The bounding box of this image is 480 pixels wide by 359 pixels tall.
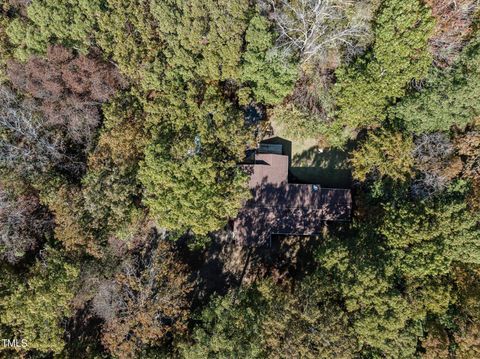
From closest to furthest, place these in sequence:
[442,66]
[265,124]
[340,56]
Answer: [442,66], [340,56], [265,124]

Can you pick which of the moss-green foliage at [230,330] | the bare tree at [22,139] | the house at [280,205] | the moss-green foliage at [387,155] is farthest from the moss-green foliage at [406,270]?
the bare tree at [22,139]

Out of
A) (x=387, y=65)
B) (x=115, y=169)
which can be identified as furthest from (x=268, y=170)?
(x=115, y=169)

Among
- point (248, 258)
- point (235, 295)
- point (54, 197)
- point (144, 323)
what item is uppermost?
point (54, 197)

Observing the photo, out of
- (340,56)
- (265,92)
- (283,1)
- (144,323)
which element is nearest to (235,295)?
(144,323)

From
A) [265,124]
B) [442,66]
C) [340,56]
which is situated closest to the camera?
[442,66]

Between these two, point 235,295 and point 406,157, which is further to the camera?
point 235,295

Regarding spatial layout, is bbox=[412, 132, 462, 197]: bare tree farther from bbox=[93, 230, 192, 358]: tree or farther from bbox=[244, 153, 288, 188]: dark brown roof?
bbox=[93, 230, 192, 358]: tree

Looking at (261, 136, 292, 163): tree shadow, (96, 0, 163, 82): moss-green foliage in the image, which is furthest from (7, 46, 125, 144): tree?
(261, 136, 292, 163): tree shadow

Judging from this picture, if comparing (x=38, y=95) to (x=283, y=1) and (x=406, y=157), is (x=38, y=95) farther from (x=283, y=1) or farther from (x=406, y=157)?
(x=406, y=157)
